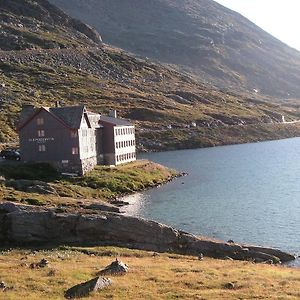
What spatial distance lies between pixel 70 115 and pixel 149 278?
75.6m

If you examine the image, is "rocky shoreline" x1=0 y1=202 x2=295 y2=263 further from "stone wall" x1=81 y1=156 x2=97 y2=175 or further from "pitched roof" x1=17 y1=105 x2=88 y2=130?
"pitched roof" x1=17 y1=105 x2=88 y2=130

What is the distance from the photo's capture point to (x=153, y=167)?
132m

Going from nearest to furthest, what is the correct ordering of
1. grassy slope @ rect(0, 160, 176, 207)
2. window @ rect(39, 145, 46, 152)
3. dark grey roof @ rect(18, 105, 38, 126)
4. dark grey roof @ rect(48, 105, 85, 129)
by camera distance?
grassy slope @ rect(0, 160, 176, 207) → dark grey roof @ rect(48, 105, 85, 129) → window @ rect(39, 145, 46, 152) → dark grey roof @ rect(18, 105, 38, 126)

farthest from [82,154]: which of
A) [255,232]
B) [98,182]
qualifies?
[255,232]

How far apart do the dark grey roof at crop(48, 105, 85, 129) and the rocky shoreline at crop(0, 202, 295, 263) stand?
173 ft

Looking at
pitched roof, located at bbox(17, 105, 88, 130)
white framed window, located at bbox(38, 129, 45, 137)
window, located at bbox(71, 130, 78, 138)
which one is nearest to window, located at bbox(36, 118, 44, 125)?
pitched roof, located at bbox(17, 105, 88, 130)

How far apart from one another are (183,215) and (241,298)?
52.2 metres

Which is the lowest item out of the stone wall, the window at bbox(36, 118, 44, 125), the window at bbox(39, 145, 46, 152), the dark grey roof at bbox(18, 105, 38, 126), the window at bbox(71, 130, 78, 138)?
the stone wall

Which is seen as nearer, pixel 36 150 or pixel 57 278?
pixel 57 278

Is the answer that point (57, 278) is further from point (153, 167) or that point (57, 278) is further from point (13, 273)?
point (153, 167)

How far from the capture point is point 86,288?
33.7m

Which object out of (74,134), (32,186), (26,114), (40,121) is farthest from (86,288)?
(26,114)

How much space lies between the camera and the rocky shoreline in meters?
53.8

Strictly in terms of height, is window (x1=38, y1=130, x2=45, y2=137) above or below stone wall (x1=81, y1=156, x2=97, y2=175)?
above
